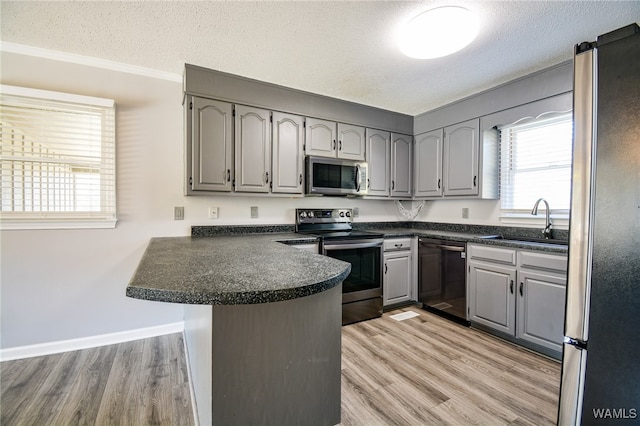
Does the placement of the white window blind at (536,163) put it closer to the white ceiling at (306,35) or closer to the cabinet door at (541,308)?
the white ceiling at (306,35)

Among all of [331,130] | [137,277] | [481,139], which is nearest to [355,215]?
[331,130]

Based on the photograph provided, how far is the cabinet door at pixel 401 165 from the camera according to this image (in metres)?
3.56

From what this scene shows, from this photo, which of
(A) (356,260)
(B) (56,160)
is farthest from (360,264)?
(B) (56,160)

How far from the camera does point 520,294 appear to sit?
7.75ft

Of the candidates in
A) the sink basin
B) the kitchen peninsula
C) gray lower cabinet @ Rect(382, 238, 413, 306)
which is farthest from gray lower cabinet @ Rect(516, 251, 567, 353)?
the kitchen peninsula

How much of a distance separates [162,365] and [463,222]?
345 centimetres

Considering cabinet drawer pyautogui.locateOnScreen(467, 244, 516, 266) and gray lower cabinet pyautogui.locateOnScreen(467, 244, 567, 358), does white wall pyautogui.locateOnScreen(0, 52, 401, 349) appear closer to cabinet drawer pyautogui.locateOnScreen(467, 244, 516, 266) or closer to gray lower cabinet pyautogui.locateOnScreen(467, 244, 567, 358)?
cabinet drawer pyautogui.locateOnScreen(467, 244, 516, 266)

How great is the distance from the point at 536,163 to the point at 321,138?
2.22m

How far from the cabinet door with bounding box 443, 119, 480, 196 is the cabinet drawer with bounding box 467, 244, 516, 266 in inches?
25.5

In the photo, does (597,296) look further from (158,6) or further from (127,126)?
(127,126)

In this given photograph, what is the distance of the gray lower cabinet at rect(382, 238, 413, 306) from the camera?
123 inches

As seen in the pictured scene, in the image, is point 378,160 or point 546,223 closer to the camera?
point 546,223

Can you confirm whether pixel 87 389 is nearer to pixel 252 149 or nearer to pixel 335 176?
pixel 252 149

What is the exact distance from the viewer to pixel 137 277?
1003mm
